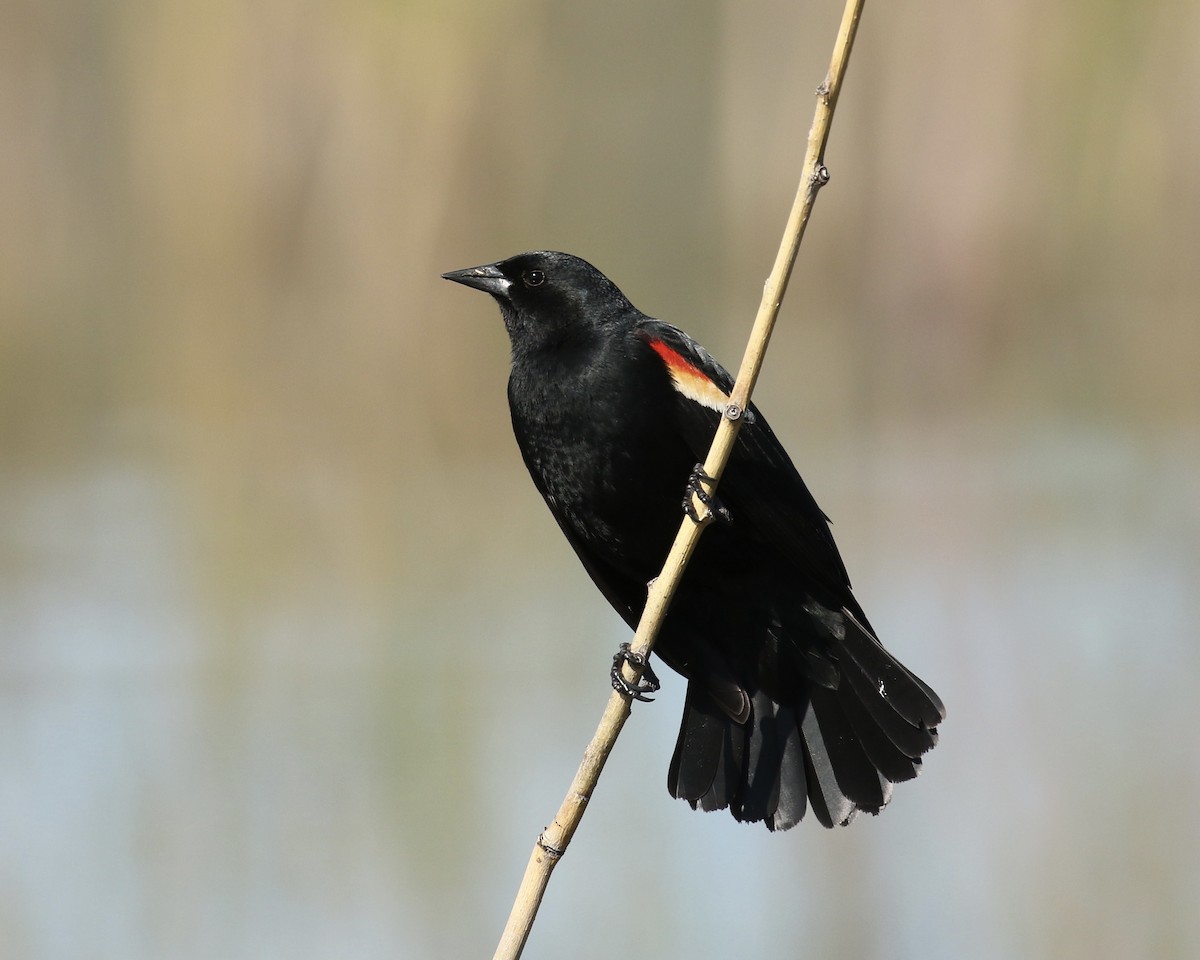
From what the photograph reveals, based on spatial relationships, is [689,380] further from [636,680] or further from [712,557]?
[636,680]

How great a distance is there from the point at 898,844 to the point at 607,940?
783mm

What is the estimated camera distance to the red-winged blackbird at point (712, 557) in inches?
107

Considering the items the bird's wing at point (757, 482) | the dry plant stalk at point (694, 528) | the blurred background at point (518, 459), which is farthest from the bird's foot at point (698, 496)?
the blurred background at point (518, 459)

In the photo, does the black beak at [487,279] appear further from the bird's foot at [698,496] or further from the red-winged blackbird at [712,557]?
the bird's foot at [698,496]

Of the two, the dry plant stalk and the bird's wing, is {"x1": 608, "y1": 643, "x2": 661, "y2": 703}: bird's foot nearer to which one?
the dry plant stalk

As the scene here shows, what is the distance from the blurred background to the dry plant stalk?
1.32 m

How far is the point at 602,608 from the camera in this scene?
502 centimetres

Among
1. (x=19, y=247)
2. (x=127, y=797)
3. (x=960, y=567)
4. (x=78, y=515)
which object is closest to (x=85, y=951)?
(x=127, y=797)

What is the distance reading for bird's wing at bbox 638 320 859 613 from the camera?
2.72 meters

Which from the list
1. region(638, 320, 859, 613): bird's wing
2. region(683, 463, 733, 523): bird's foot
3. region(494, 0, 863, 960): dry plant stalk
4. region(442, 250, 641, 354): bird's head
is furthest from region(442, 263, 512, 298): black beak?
region(494, 0, 863, 960): dry plant stalk

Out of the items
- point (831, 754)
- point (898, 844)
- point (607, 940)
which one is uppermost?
point (831, 754)

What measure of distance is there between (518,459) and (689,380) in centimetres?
335

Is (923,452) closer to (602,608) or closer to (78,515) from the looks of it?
(602,608)

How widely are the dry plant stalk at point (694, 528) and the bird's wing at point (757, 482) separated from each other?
0.32m
